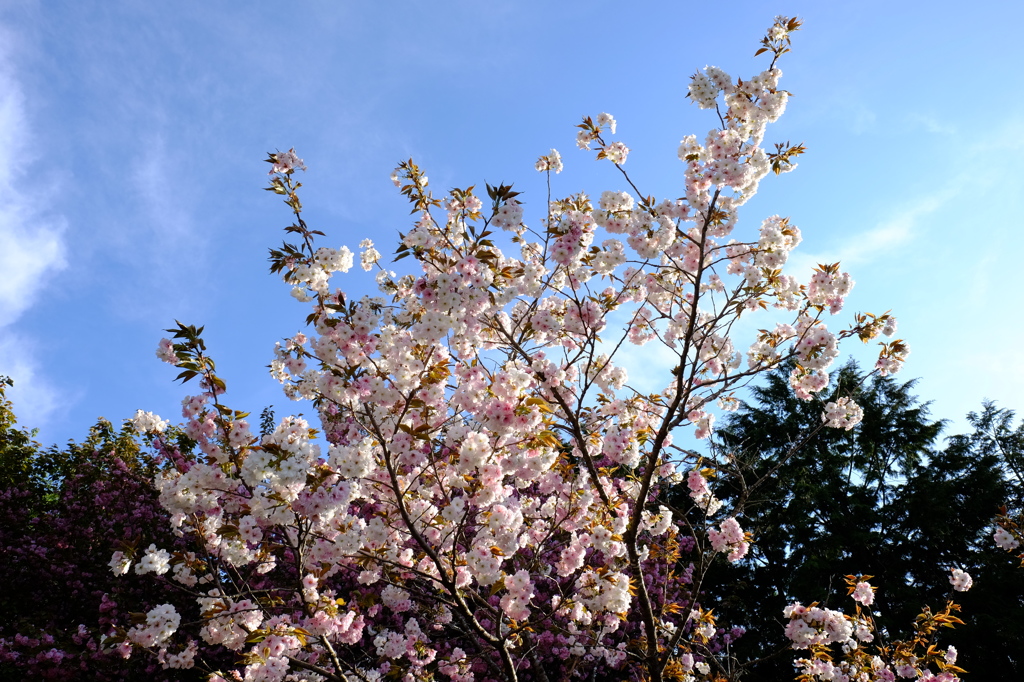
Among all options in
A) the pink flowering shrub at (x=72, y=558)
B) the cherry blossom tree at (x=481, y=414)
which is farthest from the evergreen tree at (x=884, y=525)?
the pink flowering shrub at (x=72, y=558)

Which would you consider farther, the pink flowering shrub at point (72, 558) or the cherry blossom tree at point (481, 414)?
the pink flowering shrub at point (72, 558)

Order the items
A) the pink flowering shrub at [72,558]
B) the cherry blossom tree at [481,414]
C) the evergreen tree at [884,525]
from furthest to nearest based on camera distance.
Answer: the evergreen tree at [884,525] → the pink flowering shrub at [72,558] → the cherry blossom tree at [481,414]

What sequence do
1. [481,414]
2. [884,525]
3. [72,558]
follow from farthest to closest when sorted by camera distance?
[884,525] → [72,558] → [481,414]

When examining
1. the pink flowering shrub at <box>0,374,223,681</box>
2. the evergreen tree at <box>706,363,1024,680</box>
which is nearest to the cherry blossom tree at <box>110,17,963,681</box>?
the pink flowering shrub at <box>0,374,223,681</box>

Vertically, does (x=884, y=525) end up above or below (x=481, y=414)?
above

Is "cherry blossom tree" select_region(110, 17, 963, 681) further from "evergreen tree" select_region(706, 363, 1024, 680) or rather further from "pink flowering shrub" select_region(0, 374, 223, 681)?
"evergreen tree" select_region(706, 363, 1024, 680)

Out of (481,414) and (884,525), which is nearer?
(481,414)

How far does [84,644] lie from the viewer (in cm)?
786

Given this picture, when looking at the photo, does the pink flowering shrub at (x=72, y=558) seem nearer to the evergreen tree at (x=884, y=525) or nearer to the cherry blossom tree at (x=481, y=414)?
the cherry blossom tree at (x=481, y=414)

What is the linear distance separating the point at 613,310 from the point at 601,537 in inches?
75.5

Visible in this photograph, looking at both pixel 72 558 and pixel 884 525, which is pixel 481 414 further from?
pixel 884 525

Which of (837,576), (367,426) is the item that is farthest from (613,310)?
(837,576)

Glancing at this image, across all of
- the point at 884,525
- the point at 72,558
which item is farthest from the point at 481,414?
the point at 884,525

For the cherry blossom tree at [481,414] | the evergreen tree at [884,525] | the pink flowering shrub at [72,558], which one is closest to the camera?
the cherry blossom tree at [481,414]
